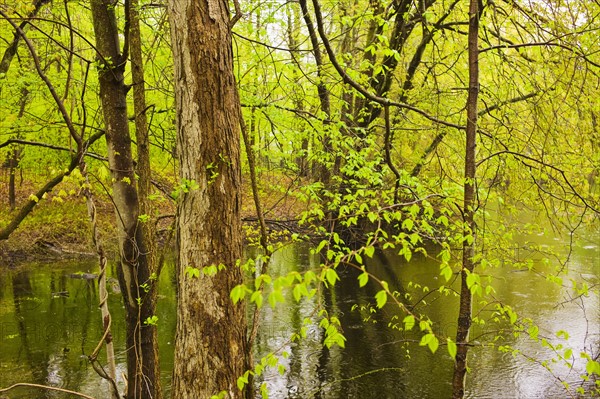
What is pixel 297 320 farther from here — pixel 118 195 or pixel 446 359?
pixel 118 195

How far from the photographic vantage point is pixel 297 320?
11.0m

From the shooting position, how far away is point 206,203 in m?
3.06

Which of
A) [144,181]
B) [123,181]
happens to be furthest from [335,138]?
[123,181]

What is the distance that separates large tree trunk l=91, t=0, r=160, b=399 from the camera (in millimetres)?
5250

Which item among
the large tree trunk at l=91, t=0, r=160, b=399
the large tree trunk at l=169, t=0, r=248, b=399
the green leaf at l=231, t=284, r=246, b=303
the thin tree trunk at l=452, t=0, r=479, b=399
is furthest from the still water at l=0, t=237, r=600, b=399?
the green leaf at l=231, t=284, r=246, b=303

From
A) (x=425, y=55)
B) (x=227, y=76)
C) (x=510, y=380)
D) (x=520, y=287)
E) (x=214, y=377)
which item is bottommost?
(x=510, y=380)

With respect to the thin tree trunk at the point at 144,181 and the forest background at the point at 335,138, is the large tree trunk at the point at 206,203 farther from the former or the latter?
the thin tree trunk at the point at 144,181

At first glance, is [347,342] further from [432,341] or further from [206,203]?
[432,341]

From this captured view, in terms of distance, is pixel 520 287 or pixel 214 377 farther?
pixel 520 287

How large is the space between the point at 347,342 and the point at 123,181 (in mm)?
6494

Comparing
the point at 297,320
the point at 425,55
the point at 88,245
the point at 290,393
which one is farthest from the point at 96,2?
the point at 88,245

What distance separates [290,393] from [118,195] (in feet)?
15.2

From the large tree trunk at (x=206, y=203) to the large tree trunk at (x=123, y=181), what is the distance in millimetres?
2268

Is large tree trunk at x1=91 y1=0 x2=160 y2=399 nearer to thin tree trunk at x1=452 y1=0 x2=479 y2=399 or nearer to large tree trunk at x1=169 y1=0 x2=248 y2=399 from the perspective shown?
large tree trunk at x1=169 y1=0 x2=248 y2=399
